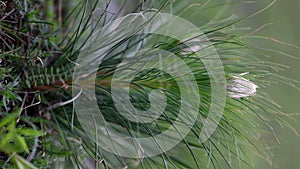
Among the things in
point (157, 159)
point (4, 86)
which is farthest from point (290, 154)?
point (4, 86)

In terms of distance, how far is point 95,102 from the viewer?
0.35 metres

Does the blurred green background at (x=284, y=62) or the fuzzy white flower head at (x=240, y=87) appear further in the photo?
the blurred green background at (x=284, y=62)

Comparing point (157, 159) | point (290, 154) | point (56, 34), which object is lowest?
point (290, 154)

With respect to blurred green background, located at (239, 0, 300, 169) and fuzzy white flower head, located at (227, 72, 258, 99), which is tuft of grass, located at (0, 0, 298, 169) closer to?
fuzzy white flower head, located at (227, 72, 258, 99)

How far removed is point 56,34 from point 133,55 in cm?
7

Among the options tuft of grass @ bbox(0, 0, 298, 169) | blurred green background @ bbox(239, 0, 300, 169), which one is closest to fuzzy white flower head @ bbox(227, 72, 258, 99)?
tuft of grass @ bbox(0, 0, 298, 169)

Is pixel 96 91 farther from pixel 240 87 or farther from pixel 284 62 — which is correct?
pixel 284 62

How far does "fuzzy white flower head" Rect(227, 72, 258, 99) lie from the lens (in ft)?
0.97

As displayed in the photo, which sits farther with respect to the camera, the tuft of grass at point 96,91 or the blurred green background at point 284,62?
the blurred green background at point 284,62

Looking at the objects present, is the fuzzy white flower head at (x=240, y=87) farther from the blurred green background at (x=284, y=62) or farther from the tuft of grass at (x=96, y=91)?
Answer: the blurred green background at (x=284, y=62)

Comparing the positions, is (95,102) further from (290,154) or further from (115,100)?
(290,154)

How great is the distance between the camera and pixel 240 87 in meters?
0.30

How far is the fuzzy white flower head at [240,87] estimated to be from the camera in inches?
11.7

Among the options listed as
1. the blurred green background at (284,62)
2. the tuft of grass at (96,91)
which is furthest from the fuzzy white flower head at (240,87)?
the blurred green background at (284,62)
